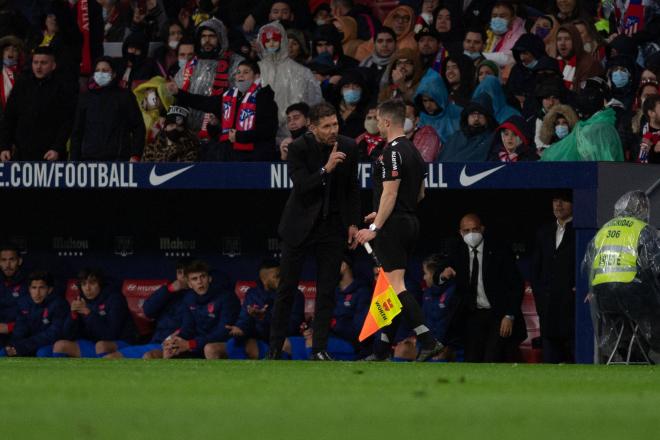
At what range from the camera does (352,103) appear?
14.3 m

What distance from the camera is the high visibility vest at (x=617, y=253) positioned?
10383 millimetres

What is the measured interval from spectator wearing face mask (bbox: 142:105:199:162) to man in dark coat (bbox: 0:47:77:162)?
1014 millimetres

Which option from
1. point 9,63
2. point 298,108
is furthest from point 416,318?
point 9,63

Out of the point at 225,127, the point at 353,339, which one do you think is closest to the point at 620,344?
the point at 353,339

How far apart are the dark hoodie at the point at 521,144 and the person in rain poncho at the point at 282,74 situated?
74.9 inches

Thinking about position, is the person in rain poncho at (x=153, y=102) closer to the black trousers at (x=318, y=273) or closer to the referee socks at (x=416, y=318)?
the black trousers at (x=318, y=273)

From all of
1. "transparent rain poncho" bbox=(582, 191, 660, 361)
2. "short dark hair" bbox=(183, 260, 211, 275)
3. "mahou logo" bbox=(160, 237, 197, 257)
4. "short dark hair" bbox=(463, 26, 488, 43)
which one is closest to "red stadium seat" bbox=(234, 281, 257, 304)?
"mahou logo" bbox=(160, 237, 197, 257)

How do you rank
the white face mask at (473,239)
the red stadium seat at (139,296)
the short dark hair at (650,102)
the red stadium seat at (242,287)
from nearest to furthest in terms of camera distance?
the short dark hair at (650,102), the white face mask at (473,239), the red stadium seat at (139,296), the red stadium seat at (242,287)

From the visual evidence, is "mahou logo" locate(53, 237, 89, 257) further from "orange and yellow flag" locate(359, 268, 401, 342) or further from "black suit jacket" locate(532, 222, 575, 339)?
"orange and yellow flag" locate(359, 268, 401, 342)

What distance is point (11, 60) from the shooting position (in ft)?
52.1

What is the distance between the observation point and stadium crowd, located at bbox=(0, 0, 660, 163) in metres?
13.5

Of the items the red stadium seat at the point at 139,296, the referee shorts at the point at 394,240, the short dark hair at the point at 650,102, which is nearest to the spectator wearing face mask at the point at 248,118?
the red stadium seat at the point at 139,296

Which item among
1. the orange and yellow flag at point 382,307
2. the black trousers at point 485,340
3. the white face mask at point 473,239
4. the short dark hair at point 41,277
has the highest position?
the white face mask at point 473,239

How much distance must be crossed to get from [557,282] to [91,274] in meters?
4.32
